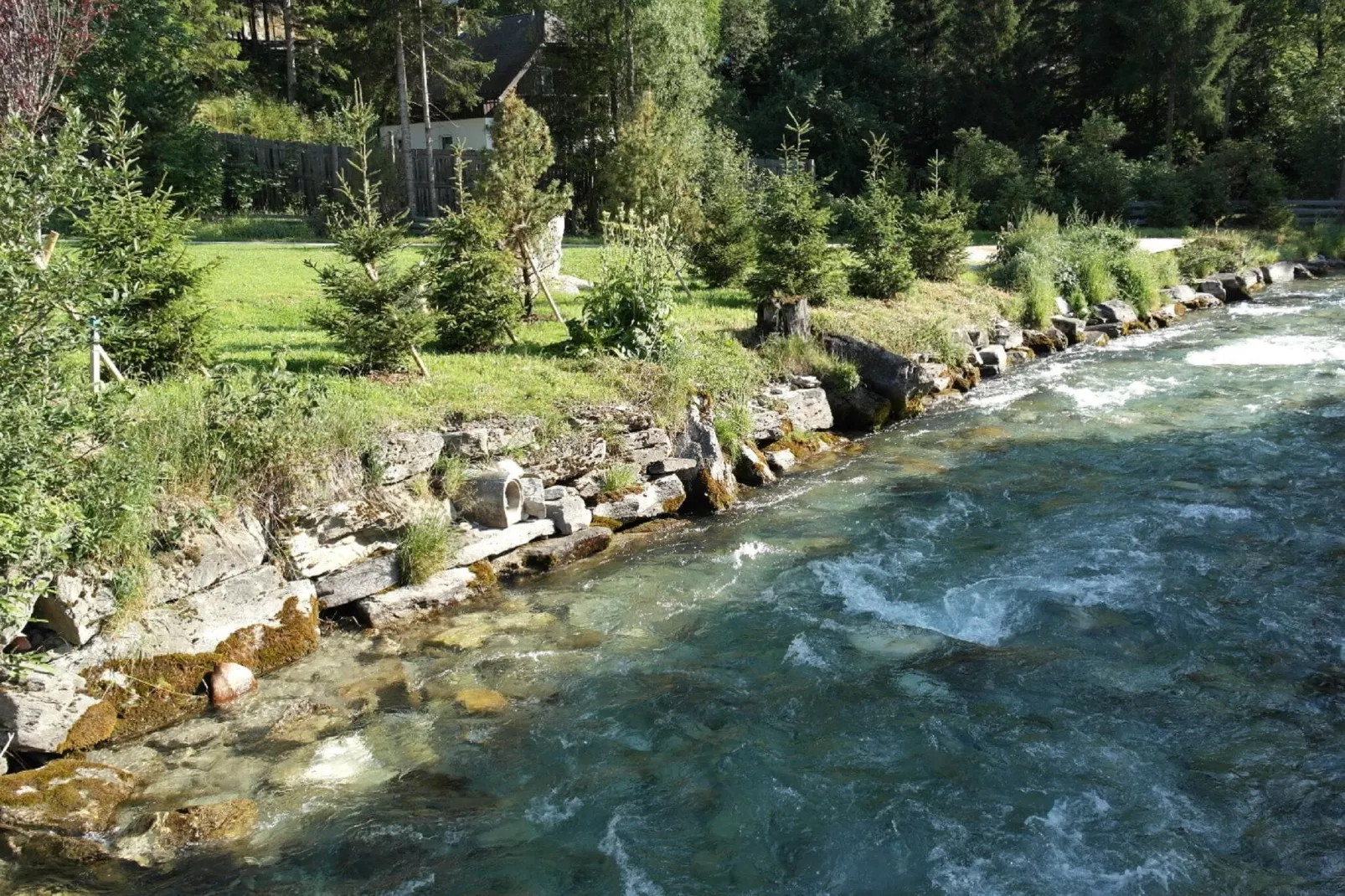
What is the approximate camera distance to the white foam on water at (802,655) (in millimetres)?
7598

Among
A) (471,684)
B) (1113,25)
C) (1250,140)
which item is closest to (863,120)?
(1113,25)

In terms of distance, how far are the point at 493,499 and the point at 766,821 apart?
449 cm

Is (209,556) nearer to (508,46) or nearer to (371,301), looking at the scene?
(371,301)

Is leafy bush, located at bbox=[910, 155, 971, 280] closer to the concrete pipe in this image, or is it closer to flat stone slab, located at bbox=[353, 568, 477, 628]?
the concrete pipe

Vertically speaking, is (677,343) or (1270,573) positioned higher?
(677,343)

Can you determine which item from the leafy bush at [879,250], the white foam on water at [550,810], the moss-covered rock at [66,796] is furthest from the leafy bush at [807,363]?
the moss-covered rock at [66,796]

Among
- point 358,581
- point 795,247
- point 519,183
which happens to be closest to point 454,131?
point 795,247

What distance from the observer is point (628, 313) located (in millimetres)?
12812

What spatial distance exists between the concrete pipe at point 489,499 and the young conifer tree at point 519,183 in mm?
4906

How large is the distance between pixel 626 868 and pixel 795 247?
456 inches

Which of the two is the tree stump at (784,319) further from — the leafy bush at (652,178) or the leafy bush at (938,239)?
the leafy bush at (938,239)

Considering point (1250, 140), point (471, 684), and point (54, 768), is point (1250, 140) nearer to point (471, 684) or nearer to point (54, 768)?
point (471, 684)

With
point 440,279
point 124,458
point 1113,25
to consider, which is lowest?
point 124,458

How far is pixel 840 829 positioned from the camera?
581 cm
